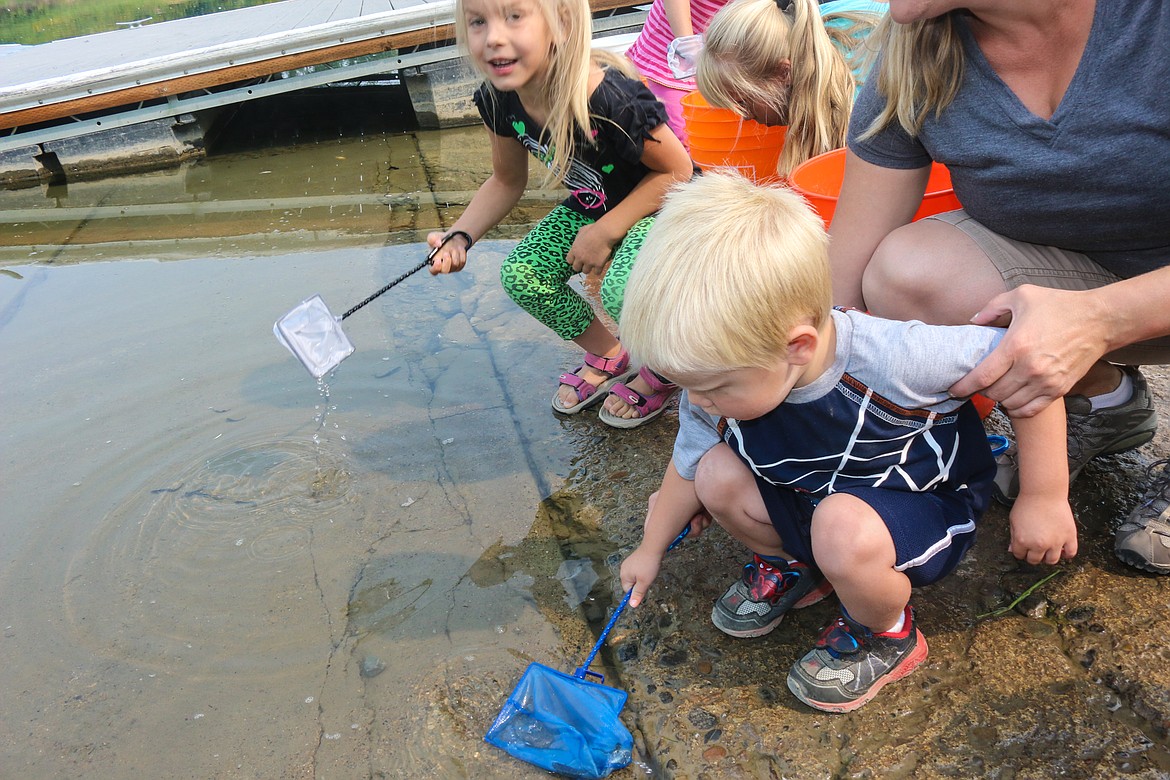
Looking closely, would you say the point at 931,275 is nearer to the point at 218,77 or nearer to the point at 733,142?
the point at 733,142

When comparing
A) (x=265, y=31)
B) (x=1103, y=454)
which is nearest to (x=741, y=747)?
(x=1103, y=454)

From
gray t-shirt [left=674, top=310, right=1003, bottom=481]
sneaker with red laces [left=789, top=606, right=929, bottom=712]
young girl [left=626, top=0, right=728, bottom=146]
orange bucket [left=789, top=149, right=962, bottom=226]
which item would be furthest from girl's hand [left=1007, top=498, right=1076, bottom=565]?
young girl [left=626, top=0, right=728, bottom=146]

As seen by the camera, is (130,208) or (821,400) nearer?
(821,400)

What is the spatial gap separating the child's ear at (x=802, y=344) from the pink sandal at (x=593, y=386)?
3.71ft

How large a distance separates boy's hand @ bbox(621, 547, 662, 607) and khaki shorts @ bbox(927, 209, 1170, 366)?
0.83m

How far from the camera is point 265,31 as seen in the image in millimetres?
6105

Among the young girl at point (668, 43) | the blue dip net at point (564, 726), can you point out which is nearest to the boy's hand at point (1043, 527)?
the blue dip net at point (564, 726)

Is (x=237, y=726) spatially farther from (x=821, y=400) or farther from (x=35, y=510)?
(x=821, y=400)

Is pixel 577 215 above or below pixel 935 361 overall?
below

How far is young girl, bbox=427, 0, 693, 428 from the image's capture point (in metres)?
2.34

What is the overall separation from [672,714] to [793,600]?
0.34 meters

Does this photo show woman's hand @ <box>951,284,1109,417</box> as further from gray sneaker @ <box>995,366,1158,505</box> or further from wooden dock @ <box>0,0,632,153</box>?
wooden dock @ <box>0,0,632,153</box>

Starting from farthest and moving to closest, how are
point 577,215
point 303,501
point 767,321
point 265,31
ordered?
point 265,31 < point 577,215 < point 303,501 < point 767,321

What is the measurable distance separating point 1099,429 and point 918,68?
2.83 feet
